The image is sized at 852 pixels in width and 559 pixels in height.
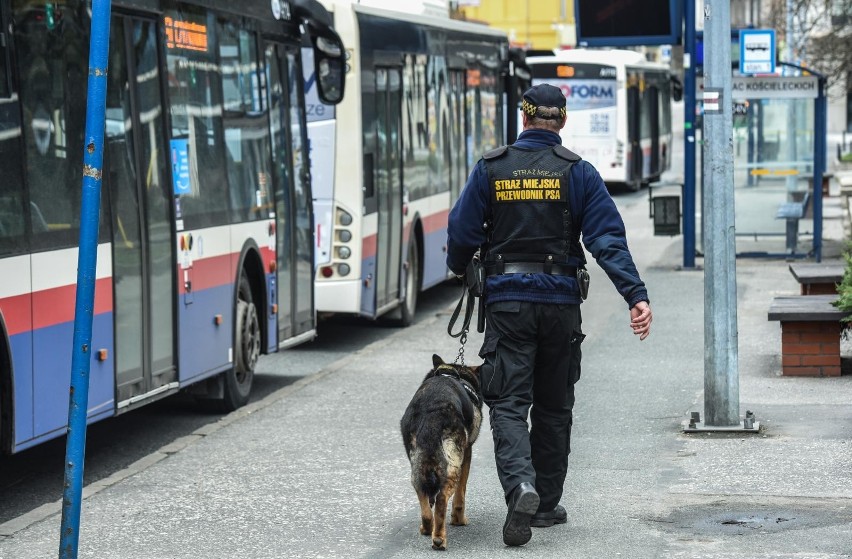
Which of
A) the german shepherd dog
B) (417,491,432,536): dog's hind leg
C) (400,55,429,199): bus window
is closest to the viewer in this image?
the german shepherd dog

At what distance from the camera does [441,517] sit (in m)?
6.69

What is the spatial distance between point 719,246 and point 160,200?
127 inches

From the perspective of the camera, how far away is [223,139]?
1074cm

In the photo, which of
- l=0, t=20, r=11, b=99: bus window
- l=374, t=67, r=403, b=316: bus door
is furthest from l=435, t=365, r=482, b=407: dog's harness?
l=374, t=67, r=403, b=316: bus door

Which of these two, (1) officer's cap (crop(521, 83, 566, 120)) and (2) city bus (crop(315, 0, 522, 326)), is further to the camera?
(2) city bus (crop(315, 0, 522, 326))

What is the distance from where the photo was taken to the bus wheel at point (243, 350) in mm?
11047

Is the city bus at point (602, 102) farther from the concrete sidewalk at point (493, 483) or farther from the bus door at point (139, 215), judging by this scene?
the bus door at point (139, 215)

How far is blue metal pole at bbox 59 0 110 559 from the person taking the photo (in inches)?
215

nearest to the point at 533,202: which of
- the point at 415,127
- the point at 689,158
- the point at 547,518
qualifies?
the point at 547,518

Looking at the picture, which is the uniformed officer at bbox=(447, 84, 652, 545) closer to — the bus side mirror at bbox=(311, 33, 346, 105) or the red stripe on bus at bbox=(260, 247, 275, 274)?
the red stripe on bus at bbox=(260, 247, 275, 274)

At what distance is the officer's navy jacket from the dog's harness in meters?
0.37

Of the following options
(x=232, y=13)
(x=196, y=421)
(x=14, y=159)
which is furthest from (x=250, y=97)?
(x=14, y=159)

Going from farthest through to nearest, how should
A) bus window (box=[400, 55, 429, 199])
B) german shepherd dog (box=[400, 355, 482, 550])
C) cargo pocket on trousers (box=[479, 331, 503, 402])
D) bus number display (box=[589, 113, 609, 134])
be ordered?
1. bus number display (box=[589, 113, 609, 134])
2. bus window (box=[400, 55, 429, 199])
3. cargo pocket on trousers (box=[479, 331, 503, 402])
4. german shepherd dog (box=[400, 355, 482, 550])

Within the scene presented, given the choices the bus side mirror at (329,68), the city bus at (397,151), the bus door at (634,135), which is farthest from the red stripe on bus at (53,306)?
the bus door at (634,135)
